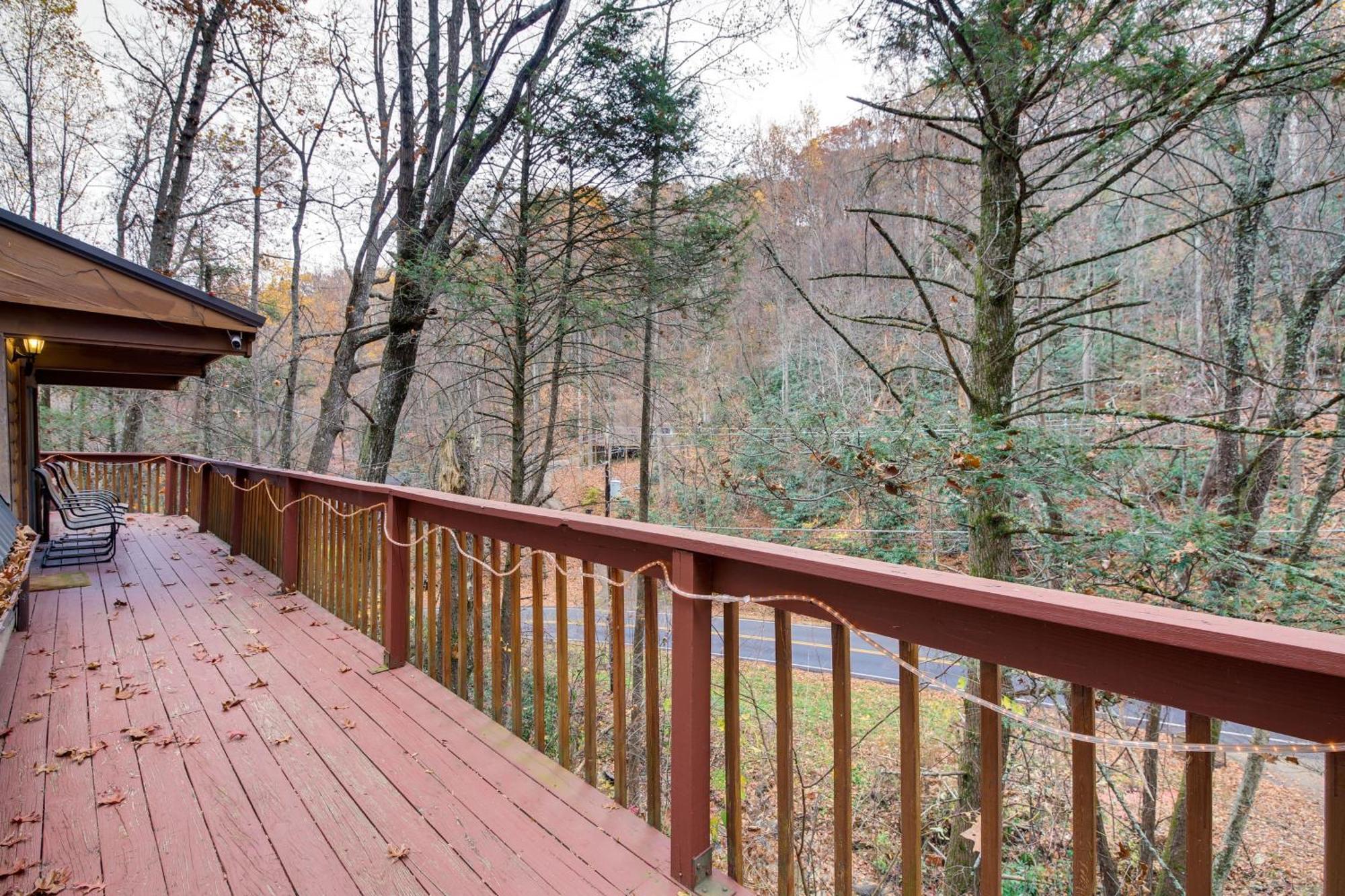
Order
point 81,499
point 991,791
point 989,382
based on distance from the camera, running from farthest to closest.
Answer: point 81,499
point 989,382
point 991,791

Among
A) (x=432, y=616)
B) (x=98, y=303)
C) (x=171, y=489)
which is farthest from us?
(x=171, y=489)

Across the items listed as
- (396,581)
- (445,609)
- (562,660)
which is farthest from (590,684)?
(396,581)

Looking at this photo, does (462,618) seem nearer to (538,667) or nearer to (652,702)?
(538,667)

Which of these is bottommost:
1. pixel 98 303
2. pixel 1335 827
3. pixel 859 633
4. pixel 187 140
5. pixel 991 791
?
pixel 991 791

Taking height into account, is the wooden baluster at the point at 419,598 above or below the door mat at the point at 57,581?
above

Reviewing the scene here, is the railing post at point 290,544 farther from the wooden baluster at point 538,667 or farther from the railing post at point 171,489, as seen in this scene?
the railing post at point 171,489

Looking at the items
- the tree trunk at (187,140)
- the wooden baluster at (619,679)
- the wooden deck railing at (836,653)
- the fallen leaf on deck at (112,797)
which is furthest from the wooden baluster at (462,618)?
the tree trunk at (187,140)

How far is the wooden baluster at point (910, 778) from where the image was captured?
4.35 feet

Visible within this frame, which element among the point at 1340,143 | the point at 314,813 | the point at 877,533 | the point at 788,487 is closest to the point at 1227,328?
the point at 1340,143

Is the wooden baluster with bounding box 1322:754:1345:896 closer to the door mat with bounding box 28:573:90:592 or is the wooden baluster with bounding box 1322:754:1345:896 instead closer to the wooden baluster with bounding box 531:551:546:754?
the wooden baluster with bounding box 531:551:546:754

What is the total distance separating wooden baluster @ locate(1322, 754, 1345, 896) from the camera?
0.85 m

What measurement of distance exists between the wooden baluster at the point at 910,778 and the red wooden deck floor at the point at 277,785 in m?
0.73

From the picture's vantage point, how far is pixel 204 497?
23.3ft

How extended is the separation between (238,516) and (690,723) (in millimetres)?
6029
